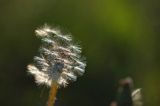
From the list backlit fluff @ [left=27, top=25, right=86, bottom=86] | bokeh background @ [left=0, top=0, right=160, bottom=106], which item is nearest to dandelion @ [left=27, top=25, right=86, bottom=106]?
backlit fluff @ [left=27, top=25, right=86, bottom=86]

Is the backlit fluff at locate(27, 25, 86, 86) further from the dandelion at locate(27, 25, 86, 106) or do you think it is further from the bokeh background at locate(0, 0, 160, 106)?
the bokeh background at locate(0, 0, 160, 106)

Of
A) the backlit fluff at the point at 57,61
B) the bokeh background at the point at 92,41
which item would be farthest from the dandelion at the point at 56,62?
the bokeh background at the point at 92,41

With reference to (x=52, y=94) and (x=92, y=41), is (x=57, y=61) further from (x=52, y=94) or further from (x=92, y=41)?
(x=92, y=41)

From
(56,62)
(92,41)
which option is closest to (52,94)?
(56,62)

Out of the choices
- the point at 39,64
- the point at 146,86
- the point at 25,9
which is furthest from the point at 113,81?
the point at 39,64

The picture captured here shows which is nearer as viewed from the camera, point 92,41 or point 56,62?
point 56,62

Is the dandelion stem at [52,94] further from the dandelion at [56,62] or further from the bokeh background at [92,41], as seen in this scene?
the bokeh background at [92,41]

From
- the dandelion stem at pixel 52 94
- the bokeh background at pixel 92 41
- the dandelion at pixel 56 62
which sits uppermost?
the bokeh background at pixel 92 41
